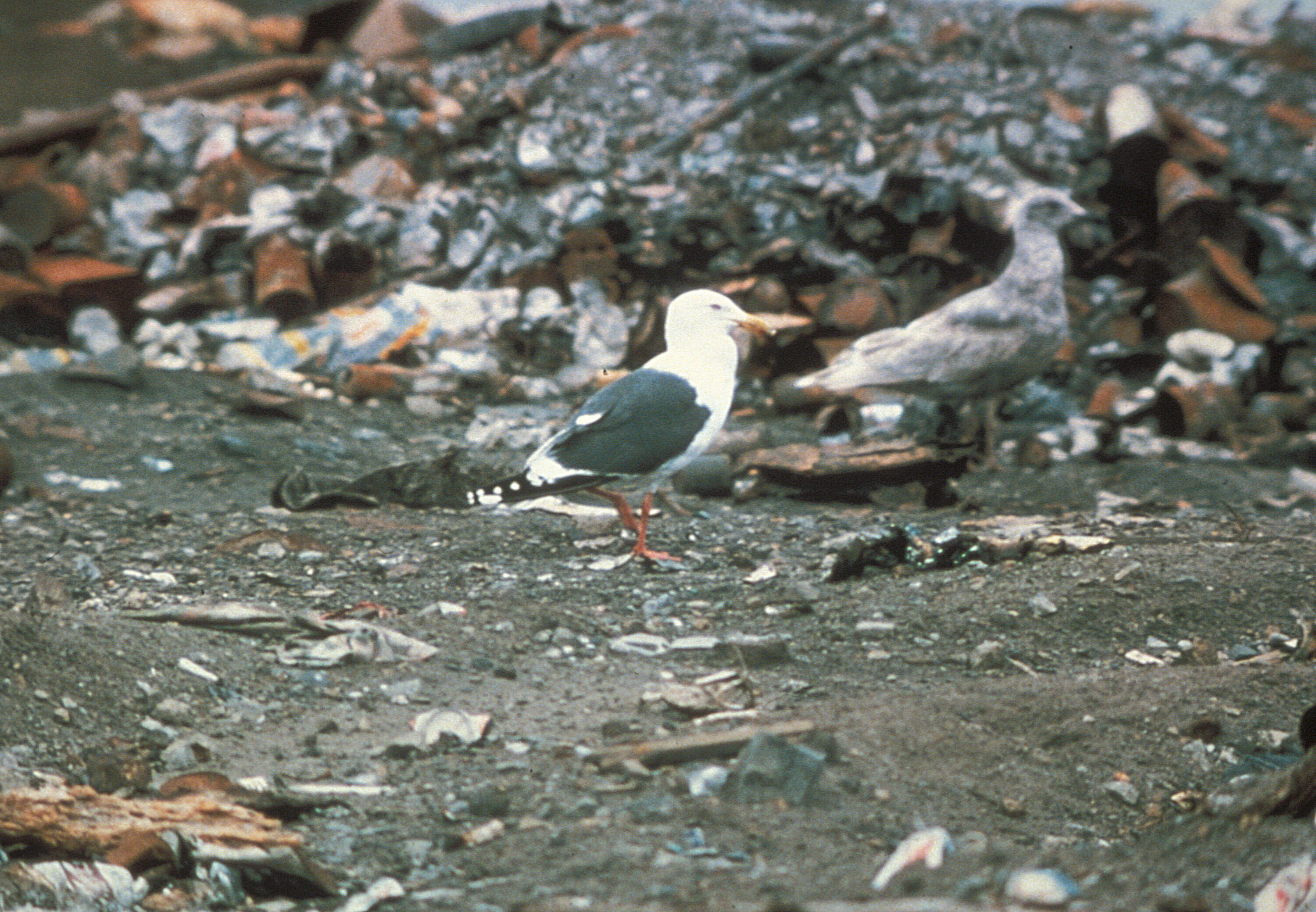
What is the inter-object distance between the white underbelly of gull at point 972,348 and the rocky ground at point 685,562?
285 mm

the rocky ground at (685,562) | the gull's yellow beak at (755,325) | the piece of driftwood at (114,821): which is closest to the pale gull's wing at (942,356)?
the rocky ground at (685,562)

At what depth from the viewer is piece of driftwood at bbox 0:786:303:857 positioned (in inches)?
78.3

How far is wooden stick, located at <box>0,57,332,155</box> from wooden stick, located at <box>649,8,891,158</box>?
2608 mm

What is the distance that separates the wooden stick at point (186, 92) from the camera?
745cm

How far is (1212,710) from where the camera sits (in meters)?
2.55

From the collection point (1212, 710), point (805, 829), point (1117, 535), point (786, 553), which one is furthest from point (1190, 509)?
point (805, 829)

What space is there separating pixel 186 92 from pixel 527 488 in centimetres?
572

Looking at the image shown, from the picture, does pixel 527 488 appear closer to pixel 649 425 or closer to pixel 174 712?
pixel 649 425

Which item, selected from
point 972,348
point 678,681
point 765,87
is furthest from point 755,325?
point 765,87

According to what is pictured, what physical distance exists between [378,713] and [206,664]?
0.42m

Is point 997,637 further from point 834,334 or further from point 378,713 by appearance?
point 834,334

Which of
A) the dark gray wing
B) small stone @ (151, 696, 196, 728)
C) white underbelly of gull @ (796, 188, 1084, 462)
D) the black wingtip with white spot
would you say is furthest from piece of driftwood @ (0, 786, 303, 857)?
white underbelly of gull @ (796, 188, 1084, 462)

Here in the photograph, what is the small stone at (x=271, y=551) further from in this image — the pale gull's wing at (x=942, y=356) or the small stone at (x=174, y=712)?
the pale gull's wing at (x=942, y=356)

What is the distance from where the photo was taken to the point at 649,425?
3.33 metres
